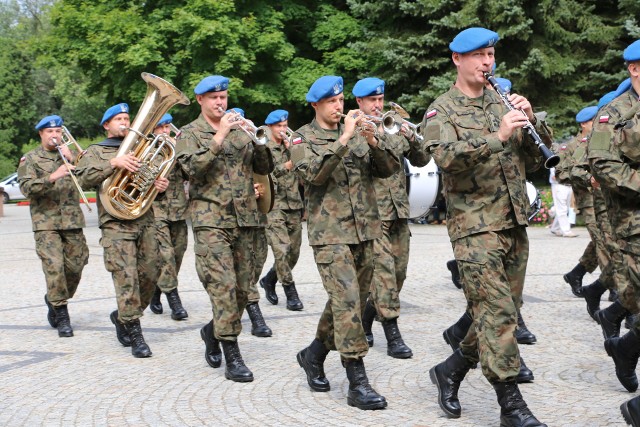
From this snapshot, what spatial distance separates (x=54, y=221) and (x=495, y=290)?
5.58m

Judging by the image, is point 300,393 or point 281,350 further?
point 281,350

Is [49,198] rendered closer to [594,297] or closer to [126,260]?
[126,260]

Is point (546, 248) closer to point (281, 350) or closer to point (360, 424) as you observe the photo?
point (281, 350)

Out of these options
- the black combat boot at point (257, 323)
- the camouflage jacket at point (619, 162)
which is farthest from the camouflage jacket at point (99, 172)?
the camouflage jacket at point (619, 162)

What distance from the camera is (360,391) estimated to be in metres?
6.40

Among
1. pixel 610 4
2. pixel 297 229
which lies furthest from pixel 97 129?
pixel 297 229

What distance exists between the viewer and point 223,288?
295 inches

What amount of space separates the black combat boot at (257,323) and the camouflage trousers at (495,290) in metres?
3.58

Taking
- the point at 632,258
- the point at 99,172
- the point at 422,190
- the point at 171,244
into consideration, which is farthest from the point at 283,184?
the point at 632,258

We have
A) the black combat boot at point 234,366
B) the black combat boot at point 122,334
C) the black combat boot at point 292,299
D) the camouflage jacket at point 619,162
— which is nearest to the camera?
the camouflage jacket at point 619,162

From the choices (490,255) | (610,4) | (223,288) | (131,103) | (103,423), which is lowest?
(103,423)

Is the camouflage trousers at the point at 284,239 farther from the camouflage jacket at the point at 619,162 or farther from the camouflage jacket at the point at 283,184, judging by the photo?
Answer: the camouflage jacket at the point at 619,162

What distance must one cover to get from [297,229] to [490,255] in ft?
18.4

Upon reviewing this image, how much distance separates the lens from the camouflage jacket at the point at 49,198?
9.80 metres
